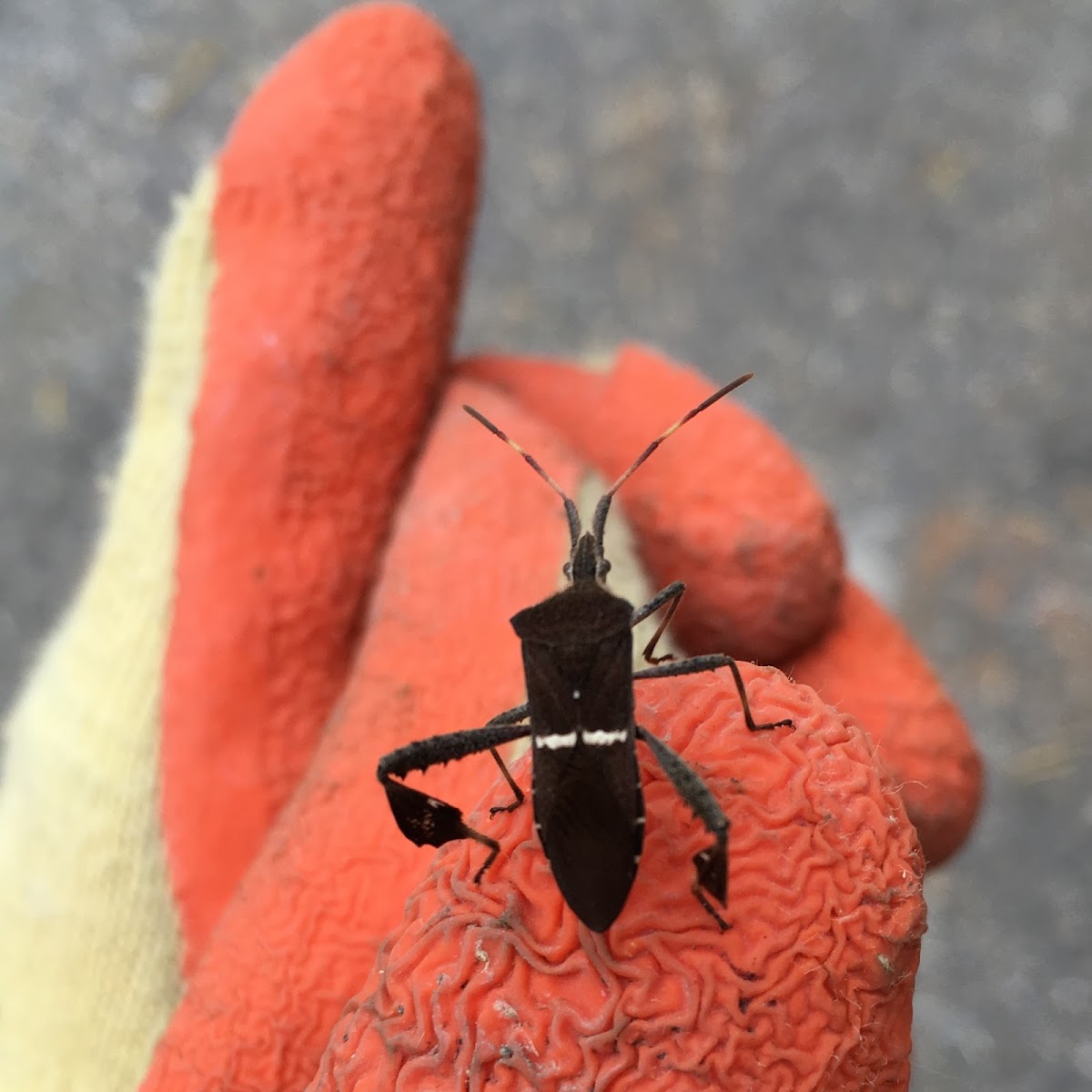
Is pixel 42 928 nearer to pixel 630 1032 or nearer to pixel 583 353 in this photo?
pixel 630 1032

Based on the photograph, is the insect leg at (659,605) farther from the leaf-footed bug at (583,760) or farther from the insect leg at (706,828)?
the insect leg at (706,828)

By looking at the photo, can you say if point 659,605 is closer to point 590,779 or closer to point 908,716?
point 590,779

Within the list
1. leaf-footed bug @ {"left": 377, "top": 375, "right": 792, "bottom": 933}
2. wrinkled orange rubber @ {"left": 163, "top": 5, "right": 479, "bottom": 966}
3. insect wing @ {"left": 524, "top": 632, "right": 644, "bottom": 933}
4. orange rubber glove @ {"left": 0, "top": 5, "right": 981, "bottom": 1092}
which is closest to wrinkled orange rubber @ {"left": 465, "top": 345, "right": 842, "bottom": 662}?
orange rubber glove @ {"left": 0, "top": 5, "right": 981, "bottom": 1092}

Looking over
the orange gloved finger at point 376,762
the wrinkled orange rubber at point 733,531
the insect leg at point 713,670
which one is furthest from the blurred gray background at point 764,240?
the insect leg at point 713,670

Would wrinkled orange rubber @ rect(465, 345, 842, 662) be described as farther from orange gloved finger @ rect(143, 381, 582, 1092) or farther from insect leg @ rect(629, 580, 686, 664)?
insect leg @ rect(629, 580, 686, 664)

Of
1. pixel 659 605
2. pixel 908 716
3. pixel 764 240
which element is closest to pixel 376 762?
pixel 659 605
